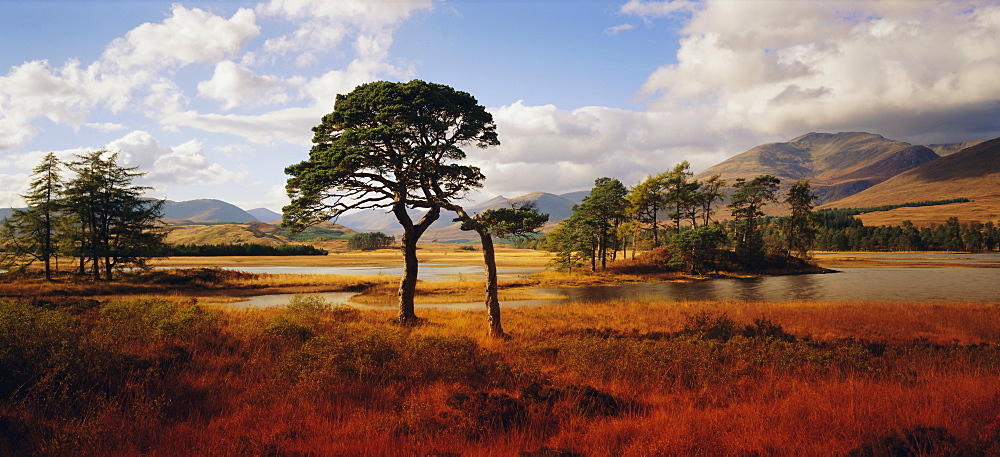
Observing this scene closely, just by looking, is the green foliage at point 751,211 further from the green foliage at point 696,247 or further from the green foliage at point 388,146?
the green foliage at point 388,146

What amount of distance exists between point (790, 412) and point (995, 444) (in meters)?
2.02

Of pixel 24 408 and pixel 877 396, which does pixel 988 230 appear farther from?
pixel 24 408

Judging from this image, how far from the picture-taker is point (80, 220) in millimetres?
39219

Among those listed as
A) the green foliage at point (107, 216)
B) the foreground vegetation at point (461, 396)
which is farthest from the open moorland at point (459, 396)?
the green foliage at point (107, 216)

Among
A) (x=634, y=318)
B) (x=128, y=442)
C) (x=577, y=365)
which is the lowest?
(x=634, y=318)

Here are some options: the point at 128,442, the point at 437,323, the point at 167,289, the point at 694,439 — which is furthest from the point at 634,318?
the point at 167,289

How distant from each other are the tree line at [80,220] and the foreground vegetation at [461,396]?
39478 millimetres

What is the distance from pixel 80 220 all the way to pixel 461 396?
2052 inches

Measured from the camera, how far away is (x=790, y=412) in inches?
244

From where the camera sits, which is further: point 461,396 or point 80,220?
point 80,220

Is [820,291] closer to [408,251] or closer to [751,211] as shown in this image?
[751,211]

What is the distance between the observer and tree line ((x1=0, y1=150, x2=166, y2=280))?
127ft

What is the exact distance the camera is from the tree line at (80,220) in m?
38.8

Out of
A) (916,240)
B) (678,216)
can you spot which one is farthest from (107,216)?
(916,240)
